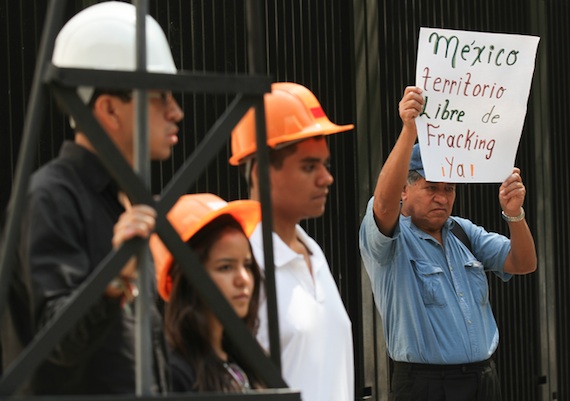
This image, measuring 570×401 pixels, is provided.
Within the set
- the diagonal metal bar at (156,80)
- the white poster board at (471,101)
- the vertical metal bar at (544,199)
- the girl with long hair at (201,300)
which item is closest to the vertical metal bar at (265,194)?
the diagonal metal bar at (156,80)

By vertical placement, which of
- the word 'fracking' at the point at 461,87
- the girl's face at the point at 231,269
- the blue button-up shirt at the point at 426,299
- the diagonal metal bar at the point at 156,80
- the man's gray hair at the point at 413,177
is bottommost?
the blue button-up shirt at the point at 426,299

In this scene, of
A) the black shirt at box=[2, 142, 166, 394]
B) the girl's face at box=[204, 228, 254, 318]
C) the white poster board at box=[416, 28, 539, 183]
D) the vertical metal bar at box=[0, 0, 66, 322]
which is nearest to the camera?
the vertical metal bar at box=[0, 0, 66, 322]

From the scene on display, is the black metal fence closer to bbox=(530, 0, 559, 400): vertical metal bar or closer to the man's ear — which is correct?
bbox=(530, 0, 559, 400): vertical metal bar

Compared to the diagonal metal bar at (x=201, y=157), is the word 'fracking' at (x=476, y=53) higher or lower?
higher

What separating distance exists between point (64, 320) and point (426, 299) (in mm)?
2918

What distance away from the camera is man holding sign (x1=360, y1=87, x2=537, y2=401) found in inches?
198

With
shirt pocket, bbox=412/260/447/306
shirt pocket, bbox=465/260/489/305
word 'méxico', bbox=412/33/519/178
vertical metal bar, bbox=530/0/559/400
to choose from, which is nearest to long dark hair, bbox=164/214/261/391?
shirt pocket, bbox=412/260/447/306

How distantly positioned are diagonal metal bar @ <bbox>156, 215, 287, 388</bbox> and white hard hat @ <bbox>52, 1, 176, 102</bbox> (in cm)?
53

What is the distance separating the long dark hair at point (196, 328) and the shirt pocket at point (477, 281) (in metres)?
2.03

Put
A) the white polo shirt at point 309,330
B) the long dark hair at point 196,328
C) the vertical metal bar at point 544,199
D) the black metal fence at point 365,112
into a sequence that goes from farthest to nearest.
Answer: the vertical metal bar at point 544,199
the black metal fence at point 365,112
the white polo shirt at point 309,330
the long dark hair at point 196,328

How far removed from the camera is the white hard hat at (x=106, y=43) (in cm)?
289

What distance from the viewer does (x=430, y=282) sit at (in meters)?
5.11

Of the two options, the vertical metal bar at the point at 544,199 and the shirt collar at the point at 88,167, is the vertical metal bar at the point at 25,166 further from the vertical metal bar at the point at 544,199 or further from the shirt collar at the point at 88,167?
the vertical metal bar at the point at 544,199

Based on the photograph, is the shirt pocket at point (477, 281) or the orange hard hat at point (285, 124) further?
the shirt pocket at point (477, 281)
